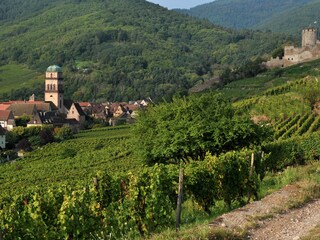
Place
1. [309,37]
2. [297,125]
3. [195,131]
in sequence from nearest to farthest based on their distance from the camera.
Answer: [195,131] → [297,125] → [309,37]

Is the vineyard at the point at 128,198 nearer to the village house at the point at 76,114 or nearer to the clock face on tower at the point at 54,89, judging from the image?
the village house at the point at 76,114

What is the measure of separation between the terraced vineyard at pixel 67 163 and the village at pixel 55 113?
30.0 ft

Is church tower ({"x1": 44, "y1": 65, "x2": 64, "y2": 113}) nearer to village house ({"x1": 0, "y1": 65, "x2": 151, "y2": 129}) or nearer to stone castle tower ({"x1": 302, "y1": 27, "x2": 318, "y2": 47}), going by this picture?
village house ({"x1": 0, "y1": 65, "x2": 151, "y2": 129})

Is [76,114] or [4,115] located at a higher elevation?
[4,115]

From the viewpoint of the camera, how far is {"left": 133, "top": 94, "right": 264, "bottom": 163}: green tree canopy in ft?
90.6

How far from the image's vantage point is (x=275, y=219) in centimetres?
1166

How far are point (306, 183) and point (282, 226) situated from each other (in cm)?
376

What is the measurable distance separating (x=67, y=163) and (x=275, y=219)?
42.3m

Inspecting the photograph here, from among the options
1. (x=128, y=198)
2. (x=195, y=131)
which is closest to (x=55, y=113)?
(x=195, y=131)

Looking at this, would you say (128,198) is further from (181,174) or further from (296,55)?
(296,55)

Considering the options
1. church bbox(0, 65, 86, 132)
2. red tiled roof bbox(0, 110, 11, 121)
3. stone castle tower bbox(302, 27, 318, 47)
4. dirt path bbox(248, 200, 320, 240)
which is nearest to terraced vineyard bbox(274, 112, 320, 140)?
dirt path bbox(248, 200, 320, 240)

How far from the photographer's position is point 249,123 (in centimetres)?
2809

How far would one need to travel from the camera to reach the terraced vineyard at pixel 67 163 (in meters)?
42.0

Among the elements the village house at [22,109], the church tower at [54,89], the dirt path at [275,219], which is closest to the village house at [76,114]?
the village house at [22,109]
